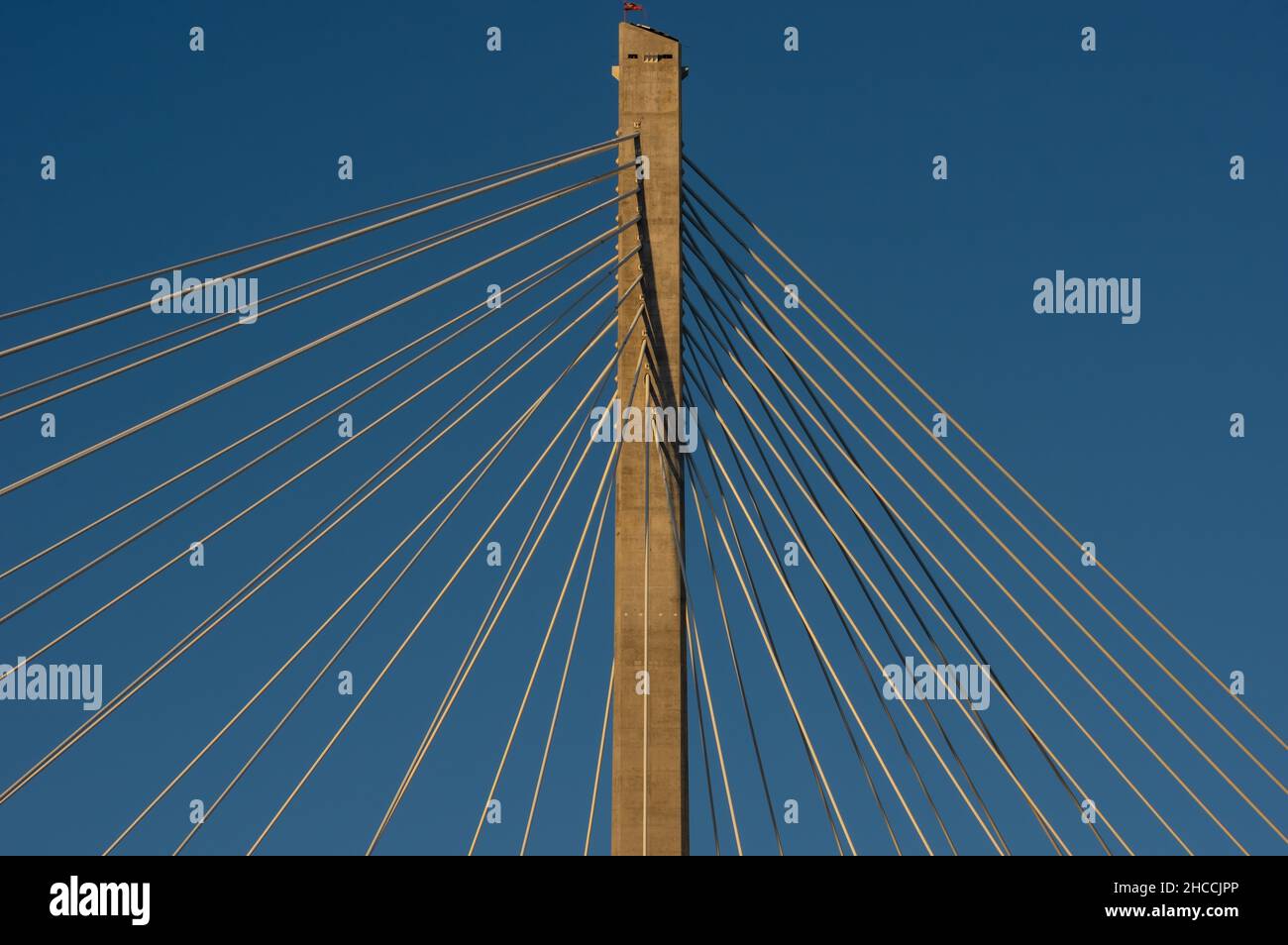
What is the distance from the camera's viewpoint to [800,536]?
34.2m

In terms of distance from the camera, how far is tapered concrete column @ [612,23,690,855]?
33.7m

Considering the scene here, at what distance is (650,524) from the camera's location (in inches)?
1348

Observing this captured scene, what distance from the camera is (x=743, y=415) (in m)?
35.5

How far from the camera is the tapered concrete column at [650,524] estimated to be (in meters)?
33.7
